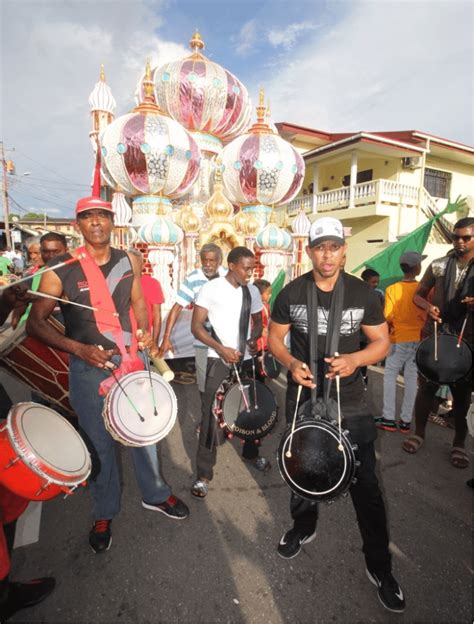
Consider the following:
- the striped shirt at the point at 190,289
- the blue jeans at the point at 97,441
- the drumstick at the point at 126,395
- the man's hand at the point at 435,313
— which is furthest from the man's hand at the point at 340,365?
the striped shirt at the point at 190,289

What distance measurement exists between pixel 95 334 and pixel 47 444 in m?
0.76

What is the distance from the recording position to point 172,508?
9.34 feet

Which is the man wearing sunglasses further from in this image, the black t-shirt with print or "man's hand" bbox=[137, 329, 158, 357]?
"man's hand" bbox=[137, 329, 158, 357]

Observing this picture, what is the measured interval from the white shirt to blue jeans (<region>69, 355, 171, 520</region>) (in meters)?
1.01

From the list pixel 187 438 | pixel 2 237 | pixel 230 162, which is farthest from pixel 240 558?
pixel 2 237

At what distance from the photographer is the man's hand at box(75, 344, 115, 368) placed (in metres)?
2.27

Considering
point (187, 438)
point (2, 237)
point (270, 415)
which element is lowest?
point (187, 438)

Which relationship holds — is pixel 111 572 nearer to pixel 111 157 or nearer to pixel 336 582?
pixel 336 582

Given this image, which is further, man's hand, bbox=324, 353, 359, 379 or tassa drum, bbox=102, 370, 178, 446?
tassa drum, bbox=102, 370, 178, 446

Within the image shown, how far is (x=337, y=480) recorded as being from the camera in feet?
6.35

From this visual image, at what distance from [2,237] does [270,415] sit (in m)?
34.5

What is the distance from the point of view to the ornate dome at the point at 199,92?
30.2ft

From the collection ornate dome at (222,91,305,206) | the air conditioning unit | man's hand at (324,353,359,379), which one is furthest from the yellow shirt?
the air conditioning unit

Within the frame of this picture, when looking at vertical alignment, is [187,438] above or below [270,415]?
below
